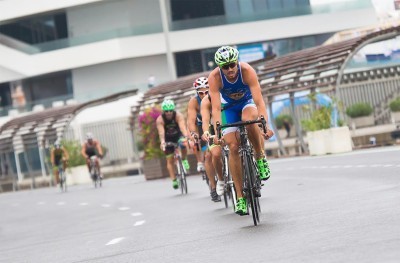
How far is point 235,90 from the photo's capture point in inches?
545

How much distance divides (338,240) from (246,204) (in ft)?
11.7

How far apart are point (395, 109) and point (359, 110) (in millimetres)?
2383

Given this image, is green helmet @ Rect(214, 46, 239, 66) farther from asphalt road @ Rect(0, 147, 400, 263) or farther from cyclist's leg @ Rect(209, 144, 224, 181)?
cyclist's leg @ Rect(209, 144, 224, 181)

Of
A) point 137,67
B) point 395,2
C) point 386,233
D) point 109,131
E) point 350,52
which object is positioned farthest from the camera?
point 395,2

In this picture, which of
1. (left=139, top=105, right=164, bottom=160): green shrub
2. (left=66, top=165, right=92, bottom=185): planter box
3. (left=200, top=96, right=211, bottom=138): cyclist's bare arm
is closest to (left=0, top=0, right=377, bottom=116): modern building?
(left=66, top=165, right=92, bottom=185): planter box

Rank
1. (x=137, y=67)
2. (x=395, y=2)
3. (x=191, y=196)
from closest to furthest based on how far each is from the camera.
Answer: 1. (x=191, y=196)
2. (x=137, y=67)
3. (x=395, y=2)

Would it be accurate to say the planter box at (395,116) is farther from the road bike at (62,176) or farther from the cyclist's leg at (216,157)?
the cyclist's leg at (216,157)

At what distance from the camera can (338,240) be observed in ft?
33.5

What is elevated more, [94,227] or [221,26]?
[221,26]

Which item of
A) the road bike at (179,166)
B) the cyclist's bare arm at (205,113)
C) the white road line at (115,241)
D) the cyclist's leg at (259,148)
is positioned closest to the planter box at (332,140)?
the road bike at (179,166)

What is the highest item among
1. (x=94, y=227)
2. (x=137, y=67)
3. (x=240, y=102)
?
(x=137, y=67)

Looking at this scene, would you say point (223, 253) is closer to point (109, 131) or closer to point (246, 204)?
point (246, 204)

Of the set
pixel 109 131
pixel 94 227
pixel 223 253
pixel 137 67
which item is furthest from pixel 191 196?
pixel 137 67

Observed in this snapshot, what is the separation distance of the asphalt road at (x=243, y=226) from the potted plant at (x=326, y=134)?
24.2ft
